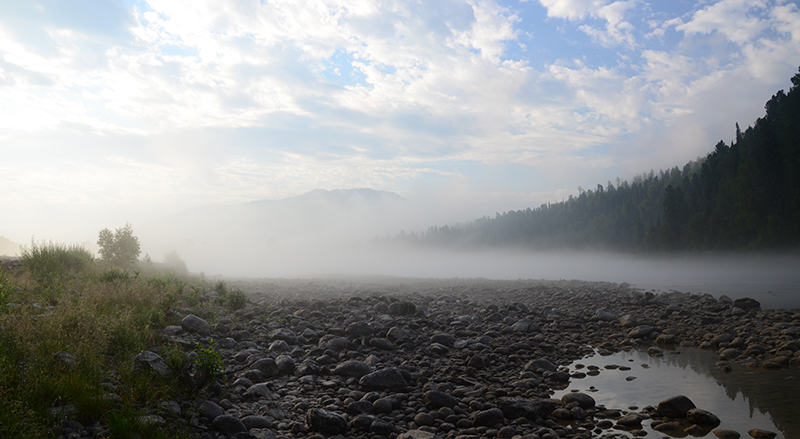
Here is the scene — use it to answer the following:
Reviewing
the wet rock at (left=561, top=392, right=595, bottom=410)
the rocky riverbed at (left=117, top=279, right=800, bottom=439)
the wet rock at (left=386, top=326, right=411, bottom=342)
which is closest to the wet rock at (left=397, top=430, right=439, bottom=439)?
the rocky riverbed at (left=117, top=279, right=800, bottom=439)

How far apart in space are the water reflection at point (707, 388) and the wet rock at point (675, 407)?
51cm

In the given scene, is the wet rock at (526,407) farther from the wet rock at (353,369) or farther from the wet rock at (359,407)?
the wet rock at (353,369)

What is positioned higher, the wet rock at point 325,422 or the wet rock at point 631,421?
the wet rock at point 325,422

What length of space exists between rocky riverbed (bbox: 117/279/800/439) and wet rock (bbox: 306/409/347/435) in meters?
0.02

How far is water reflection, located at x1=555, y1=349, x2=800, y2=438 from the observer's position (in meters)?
7.77

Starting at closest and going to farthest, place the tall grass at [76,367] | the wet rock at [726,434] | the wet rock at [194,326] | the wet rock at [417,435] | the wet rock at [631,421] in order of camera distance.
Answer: the tall grass at [76,367] → the wet rock at [417,435] → the wet rock at [726,434] → the wet rock at [631,421] → the wet rock at [194,326]

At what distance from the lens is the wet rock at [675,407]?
7.88 metres

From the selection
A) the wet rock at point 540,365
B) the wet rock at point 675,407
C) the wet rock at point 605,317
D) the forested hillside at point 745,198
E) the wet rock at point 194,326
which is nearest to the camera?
the wet rock at point 675,407

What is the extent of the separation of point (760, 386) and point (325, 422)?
32.9ft

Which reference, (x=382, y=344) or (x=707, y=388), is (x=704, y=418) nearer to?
(x=707, y=388)

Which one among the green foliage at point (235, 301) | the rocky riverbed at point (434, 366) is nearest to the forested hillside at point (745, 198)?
the rocky riverbed at point (434, 366)

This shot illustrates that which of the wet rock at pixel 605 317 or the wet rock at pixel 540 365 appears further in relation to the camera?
the wet rock at pixel 605 317

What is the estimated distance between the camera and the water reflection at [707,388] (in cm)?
777

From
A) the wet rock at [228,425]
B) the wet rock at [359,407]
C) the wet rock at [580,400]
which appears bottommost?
the wet rock at [580,400]
